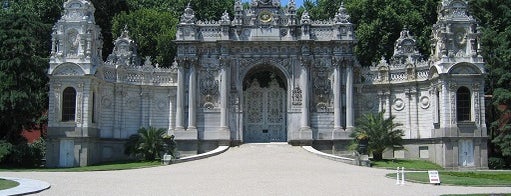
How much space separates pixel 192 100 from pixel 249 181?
20543mm

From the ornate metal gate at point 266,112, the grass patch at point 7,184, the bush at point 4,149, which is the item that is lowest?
the grass patch at point 7,184

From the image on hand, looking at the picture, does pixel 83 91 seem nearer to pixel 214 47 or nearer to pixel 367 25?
pixel 214 47

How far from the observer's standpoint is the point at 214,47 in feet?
155

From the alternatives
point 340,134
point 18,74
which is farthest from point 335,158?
point 18,74

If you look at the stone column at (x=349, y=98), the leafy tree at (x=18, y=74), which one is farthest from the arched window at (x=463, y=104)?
the leafy tree at (x=18, y=74)

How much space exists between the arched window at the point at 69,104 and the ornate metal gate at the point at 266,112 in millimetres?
12730

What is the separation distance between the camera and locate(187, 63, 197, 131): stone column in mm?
46312

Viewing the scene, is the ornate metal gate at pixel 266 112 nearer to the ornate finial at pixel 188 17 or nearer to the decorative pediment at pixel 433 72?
the ornate finial at pixel 188 17

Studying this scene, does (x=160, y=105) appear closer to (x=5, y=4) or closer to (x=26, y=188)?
(x=5, y=4)

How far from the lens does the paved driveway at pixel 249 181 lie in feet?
74.4

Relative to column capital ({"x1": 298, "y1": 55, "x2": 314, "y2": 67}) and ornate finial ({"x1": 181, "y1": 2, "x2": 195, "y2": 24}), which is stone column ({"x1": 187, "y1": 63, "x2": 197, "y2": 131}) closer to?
ornate finial ({"x1": 181, "y1": 2, "x2": 195, "y2": 24})

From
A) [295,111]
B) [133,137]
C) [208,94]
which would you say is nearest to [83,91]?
[133,137]

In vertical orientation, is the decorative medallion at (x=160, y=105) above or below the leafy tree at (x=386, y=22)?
below

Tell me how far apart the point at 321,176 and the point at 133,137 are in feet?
64.1
